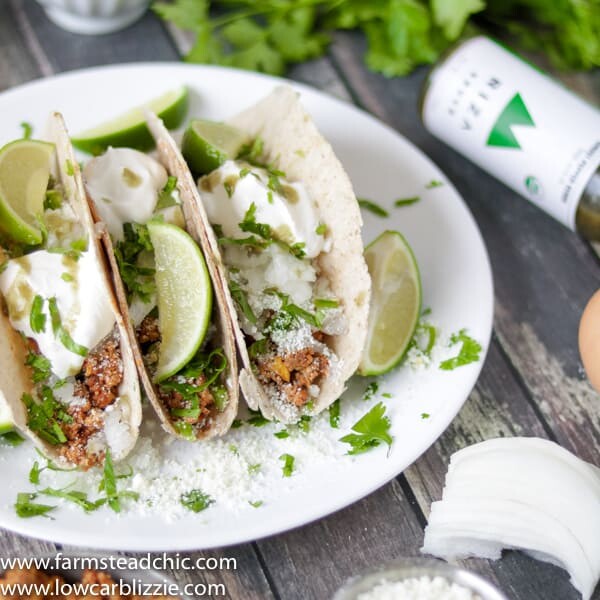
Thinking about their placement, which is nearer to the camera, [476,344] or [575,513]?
[575,513]

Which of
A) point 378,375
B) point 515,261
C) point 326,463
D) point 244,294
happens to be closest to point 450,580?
point 326,463

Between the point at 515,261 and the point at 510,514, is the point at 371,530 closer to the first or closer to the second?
the point at 510,514

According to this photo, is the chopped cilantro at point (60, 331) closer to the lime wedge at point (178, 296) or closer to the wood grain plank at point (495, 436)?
the lime wedge at point (178, 296)

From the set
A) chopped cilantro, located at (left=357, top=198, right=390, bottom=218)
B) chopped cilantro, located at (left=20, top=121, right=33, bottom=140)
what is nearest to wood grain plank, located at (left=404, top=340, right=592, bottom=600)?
chopped cilantro, located at (left=357, top=198, right=390, bottom=218)

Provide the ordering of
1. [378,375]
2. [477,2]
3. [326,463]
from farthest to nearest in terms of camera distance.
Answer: [477,2]
[378,375]
[326,463]

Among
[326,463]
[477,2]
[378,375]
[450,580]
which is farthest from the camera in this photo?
[477,2]

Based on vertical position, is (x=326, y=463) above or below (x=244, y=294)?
below

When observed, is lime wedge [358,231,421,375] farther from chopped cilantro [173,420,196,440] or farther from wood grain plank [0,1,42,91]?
wood grain plank [0,1,42,91]
